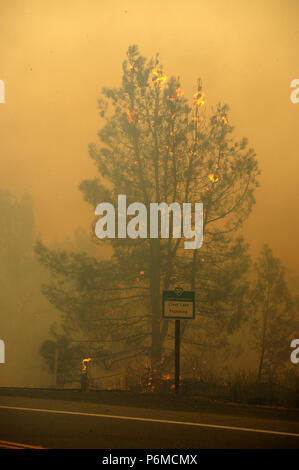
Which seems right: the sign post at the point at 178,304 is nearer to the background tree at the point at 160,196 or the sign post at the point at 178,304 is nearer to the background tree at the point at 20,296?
the background tree at the point at 160,196

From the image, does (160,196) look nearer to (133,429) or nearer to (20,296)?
(20,296)

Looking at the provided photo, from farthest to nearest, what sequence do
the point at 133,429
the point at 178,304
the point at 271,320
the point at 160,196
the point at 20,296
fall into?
the point at 20,296, the point at 271,320, the point at 160,196, the point at 178,304, the point at 133,429

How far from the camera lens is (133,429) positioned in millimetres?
5047

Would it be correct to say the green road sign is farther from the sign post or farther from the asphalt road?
the asphalt road

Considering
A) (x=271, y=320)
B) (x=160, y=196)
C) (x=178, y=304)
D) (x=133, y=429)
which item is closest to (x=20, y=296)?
(x=160, y=196)

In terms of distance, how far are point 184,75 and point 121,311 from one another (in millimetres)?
5819

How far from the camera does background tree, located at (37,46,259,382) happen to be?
10.6 meters

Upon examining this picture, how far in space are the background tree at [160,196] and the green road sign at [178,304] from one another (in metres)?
2.38

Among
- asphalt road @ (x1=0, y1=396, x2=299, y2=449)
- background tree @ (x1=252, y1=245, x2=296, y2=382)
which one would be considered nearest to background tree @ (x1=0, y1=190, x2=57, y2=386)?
background tree @ (x1=252, y1=245, x2=296, y2=382)

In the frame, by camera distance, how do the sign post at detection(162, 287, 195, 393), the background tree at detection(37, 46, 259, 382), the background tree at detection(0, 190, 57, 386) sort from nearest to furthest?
the sign post at detection(162, 287, 195, 393)
the background tree at detection(37, 46, 259, 382)
the background tree at detection(0, 190, 57, 386)

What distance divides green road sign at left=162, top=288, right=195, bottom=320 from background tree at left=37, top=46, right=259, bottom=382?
7.80 feet

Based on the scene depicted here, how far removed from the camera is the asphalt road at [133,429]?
4461mm

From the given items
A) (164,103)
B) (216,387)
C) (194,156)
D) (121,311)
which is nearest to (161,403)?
(216,387)

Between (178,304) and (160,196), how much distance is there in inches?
132
